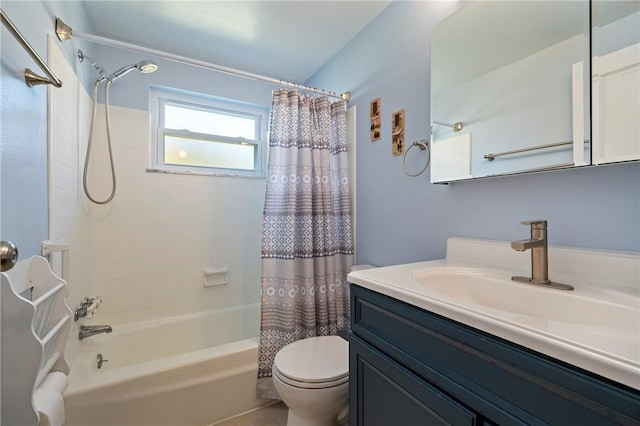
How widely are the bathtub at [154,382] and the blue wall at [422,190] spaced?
103 centimetres

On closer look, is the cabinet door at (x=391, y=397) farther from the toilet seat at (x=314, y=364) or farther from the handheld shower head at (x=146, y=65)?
the handheld shower head at (x=146, y=65)

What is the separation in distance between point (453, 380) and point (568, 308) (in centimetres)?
40

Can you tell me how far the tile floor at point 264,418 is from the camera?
5.08 feet

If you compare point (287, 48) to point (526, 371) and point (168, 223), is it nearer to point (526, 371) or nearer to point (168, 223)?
point (168, 223)

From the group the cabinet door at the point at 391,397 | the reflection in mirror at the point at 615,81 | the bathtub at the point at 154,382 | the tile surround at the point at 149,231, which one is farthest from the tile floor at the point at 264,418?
the reflection in mirror at the point at 615,81

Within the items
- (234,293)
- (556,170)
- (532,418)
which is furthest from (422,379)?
(234,293)

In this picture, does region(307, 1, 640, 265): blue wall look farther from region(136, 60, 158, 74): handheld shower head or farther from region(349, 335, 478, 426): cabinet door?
region(136, 60, 158, 74): handheld shower head

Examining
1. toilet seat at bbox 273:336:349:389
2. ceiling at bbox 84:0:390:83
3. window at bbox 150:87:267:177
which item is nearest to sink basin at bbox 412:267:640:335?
toilet seat at bbox 273:336:349:389

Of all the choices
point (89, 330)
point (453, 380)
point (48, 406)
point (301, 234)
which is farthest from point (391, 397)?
point (89, 330)

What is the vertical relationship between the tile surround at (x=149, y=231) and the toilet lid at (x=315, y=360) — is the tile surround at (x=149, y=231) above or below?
above

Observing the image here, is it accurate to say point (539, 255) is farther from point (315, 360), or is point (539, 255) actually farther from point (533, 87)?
point (315, 360)

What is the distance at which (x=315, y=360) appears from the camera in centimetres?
134

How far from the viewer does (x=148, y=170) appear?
2086 millimetres

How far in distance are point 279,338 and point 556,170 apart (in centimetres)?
155
